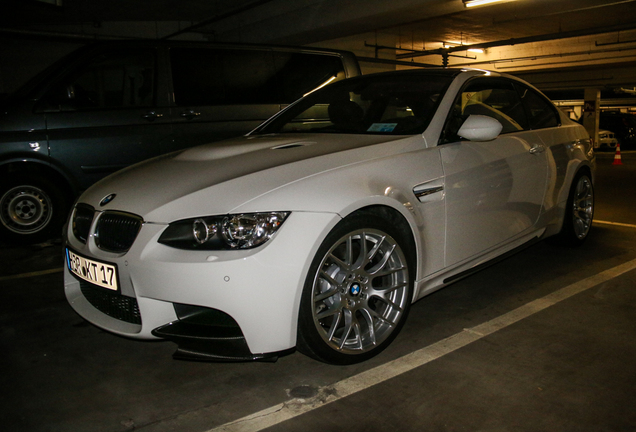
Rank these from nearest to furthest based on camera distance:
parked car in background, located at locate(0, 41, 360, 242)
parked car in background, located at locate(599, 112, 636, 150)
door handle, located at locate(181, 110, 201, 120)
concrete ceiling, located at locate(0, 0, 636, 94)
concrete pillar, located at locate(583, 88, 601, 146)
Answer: parked car in background, located at locate(0, 41, 360, 242) < door handle, located at locate(181, 110, 201, 120) < concrete ceiling, located at locate(0, 0, 636, 94) < parked car in background, located at locate(599, 112, 636, 150) < concrete pillar, located at locate(583, 88, 601, 146)

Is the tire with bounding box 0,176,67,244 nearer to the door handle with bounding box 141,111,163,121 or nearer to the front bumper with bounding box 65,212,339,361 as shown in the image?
the door handle with bounding box 141,111,163,121

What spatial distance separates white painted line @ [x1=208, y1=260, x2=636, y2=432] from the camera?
7.47ft

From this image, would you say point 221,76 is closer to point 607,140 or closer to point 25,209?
point 25,209

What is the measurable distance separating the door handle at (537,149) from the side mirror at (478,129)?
0.80 m

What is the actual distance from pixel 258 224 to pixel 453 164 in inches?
52.4

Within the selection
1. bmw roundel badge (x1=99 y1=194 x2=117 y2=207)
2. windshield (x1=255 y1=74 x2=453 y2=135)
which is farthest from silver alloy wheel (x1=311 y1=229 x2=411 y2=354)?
bmw roundel badge (x1=99 y1=194 x2=117 y2=207)

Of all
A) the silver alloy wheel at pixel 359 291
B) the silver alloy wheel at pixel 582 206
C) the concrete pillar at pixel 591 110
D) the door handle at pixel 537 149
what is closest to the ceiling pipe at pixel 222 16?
the silver alloy wheel at pixel 582 206

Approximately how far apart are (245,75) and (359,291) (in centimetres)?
388

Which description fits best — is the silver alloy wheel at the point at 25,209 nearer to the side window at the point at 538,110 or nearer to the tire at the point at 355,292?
the tire at the point at 355,292

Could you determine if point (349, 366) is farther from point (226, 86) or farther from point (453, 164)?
point (226, 86)

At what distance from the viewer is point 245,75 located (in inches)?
236

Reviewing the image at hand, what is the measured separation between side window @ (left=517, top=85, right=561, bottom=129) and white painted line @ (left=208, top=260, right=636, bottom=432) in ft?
4.20

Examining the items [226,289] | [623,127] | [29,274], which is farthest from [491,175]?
[623,127]

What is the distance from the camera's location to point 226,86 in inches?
231
